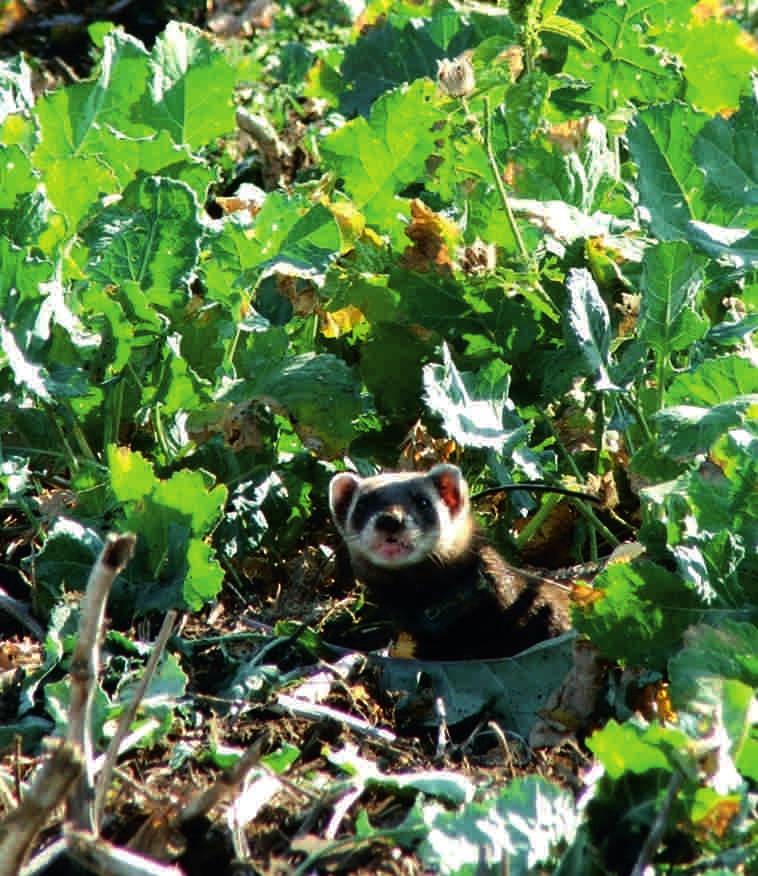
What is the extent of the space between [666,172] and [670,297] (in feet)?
1.49

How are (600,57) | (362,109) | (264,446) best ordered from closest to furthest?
(264,446) → (600,57) → (362,109)

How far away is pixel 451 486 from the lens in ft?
18.0

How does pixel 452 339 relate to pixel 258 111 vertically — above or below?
above

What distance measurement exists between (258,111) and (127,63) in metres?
2.96

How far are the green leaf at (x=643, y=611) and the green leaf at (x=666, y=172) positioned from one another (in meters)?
1.27

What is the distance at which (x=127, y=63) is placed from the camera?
5.78 meters

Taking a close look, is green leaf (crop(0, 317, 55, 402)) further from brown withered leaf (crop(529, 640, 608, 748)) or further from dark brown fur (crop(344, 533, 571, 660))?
brown withered leaf (crop(529, 640, 608, 748))

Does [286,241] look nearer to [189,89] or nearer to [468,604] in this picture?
[189,89]

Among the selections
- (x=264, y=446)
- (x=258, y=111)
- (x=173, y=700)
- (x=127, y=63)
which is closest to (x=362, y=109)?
(x=258, y=111)

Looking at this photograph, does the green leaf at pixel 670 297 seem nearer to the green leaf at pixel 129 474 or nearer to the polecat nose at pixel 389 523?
the polecat nose at pixel 389 523

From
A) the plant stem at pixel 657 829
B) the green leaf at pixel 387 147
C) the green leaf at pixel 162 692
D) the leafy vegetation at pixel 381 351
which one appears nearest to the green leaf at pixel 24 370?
the leafy vegetation at pixel 381 351

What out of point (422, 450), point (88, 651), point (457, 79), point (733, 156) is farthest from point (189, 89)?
point (88, 651)

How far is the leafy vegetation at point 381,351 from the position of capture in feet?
14.6

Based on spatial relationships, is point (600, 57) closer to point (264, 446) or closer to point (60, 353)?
point (264, 446)
